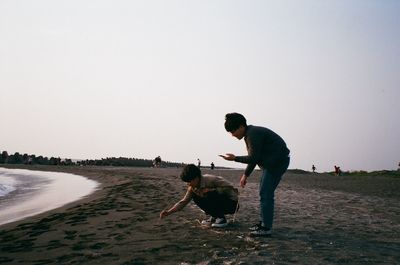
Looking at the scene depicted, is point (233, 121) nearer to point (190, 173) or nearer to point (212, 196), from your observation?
point (190, 173)

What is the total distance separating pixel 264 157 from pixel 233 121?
2.40ft

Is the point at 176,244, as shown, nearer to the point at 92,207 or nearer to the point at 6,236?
the point at 6,236

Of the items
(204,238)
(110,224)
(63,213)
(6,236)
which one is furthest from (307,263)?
(63,213)

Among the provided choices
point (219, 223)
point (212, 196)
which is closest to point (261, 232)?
point (219, 223)

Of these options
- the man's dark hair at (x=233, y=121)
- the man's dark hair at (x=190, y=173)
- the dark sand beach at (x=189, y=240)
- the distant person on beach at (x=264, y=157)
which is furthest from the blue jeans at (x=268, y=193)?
the man's dark hair at (x=190, y=173)

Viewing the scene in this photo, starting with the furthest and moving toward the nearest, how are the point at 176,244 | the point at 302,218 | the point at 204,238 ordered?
the point at 302,218
the point at 204,238
the point at 176,244

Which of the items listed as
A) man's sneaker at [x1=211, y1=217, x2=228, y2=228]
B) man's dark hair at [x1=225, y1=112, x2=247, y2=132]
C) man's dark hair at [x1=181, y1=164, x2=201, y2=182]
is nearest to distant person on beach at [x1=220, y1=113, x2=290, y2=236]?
man's dark hair at [x1=225, y1=112, x2=247, y2=132]

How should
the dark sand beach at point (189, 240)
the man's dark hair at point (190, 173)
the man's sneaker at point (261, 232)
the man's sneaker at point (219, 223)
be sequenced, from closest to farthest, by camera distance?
the dark sand beach at point (189, 240) < the man's sneaker at point (261, 232) < the man's dark hair at point (190, 173) < the man's sneaker at point (219, 223)

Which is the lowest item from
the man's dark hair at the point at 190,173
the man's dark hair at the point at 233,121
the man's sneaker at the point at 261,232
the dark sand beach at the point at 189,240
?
the dark sand beach at the point at 189,240

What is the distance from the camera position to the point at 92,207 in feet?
28.6

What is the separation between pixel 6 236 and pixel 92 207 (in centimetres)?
300

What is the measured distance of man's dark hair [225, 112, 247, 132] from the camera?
541 cm

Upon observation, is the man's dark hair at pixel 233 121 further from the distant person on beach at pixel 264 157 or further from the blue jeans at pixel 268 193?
the blue jeans at pixel 268 193

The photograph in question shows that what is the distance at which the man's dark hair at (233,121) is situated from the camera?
541 cm
